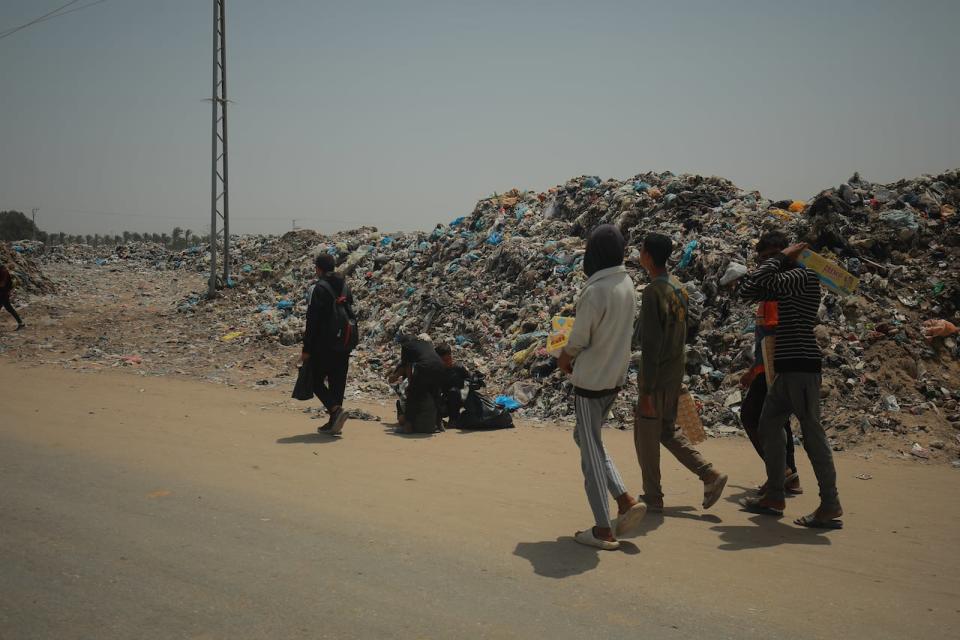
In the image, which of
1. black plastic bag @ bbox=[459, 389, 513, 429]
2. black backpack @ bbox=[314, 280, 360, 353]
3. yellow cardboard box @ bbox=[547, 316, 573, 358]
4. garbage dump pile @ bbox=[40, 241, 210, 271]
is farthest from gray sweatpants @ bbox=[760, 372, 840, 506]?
Answer: garbage dump pile @ bbox=[40, 241, 210, 271]

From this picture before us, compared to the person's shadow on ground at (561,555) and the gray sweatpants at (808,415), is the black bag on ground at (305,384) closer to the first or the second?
the person's shadow on ground at (561,555)

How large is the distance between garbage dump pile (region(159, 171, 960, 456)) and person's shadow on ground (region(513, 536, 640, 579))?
404 cm

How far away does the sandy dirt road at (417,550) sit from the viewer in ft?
9.22

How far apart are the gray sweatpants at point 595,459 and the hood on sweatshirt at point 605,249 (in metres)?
0.70

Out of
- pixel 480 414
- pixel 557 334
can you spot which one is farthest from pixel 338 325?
pixel 557 334

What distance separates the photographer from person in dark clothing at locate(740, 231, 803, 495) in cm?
425

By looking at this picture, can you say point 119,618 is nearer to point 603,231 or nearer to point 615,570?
point 615,570

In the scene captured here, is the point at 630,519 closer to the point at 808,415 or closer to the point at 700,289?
the point at 808,415

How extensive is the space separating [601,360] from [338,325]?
3620 mm

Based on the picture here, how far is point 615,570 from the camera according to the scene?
3350 mm

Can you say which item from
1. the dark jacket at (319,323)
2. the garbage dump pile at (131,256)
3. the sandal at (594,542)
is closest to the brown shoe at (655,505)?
the sandal at (594,542)

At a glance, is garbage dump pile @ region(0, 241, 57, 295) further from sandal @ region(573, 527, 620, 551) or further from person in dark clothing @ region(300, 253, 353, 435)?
sandal @ region(573, 527, 620, 551)

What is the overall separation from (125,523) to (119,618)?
4.00 feet

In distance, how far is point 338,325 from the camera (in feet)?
21.5
